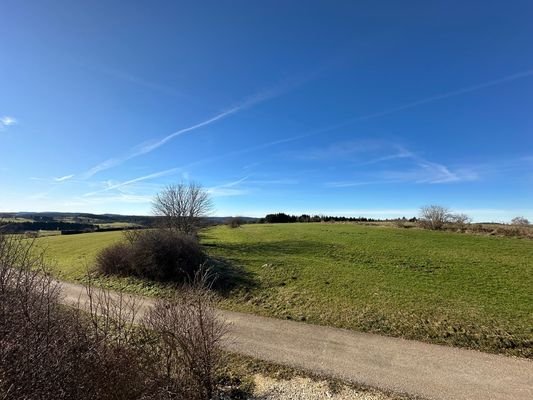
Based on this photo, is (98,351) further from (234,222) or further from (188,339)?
(234,222)

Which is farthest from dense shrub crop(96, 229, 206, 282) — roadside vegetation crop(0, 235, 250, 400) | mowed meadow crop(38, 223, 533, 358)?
roadside vegetation crop(0, 235, 250, 400)

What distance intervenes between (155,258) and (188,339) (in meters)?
15.6

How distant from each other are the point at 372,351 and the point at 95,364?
7.69 m

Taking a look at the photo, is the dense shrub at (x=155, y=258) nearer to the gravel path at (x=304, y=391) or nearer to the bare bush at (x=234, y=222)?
the gravel path at (x=304, y=391)

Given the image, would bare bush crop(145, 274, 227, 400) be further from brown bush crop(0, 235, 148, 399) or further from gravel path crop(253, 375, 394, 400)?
gravel path crop(253, 375, 394, 400)

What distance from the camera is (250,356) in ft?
31.9

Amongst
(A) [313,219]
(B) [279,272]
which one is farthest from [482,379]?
(A) [313,219]

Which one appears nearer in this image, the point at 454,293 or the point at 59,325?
the point at 59,325

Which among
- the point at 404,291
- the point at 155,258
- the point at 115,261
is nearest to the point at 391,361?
the point at 404,291

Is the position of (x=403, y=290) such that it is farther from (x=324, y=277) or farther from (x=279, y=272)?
(x=279, y=272)

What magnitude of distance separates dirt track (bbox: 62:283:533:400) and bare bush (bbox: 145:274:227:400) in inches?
84.3

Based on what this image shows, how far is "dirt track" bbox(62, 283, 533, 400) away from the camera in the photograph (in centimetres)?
765

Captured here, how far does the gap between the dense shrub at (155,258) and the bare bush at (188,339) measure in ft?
45.2

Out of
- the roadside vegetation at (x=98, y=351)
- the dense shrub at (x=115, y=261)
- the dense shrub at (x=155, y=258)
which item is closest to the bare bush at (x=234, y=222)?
the dense shrub at (x=155, y=258)
